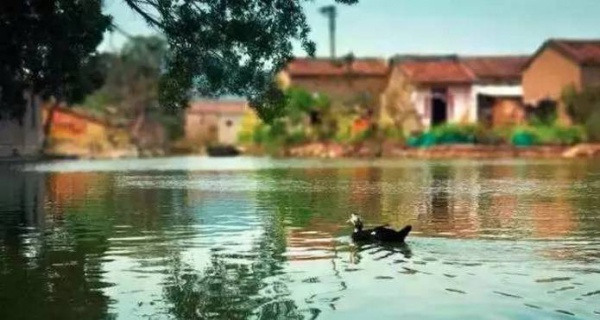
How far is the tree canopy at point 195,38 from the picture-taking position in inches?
650

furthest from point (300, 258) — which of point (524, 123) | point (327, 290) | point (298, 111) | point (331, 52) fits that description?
point (331, 52)

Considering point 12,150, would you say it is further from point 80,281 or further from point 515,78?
point 80,281

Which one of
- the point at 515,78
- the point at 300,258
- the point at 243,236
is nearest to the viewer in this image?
the point at 300,258

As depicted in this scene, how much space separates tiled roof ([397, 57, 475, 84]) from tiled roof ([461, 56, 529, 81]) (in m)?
1.05

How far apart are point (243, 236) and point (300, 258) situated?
10.4ft

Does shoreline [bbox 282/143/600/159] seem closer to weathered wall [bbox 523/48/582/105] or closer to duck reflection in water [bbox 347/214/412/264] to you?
weathered wall [bbox 523/48/582/105]

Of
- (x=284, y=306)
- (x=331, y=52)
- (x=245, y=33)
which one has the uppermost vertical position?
(x=331, y=52)

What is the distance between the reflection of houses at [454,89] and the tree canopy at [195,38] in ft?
181

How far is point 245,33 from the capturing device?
54.7 ft

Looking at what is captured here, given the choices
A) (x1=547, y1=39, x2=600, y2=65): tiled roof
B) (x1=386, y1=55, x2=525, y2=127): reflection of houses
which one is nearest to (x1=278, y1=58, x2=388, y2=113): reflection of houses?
(x1=386, y1=55, x2=525, y2=127): reflection of houses

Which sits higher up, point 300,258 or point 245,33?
point 245,33

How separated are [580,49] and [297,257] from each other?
58938 mm

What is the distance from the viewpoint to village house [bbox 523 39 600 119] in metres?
67.7

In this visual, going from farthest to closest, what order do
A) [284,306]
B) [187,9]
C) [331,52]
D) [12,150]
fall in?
[331,52] < [12,150] < [187,9] < [284,306]
